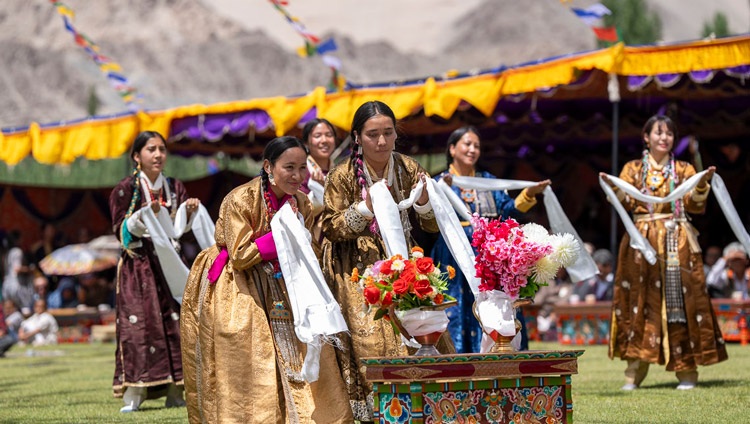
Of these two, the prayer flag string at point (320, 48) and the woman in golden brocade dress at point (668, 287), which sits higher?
the prayer flag string at point (320, 48)

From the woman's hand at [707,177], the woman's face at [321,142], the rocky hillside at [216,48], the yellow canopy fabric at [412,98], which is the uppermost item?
the rocky hillside at [216,48]

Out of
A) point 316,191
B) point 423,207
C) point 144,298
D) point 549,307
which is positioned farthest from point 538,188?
point 549,307

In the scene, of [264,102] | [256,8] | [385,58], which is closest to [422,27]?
[385,58]

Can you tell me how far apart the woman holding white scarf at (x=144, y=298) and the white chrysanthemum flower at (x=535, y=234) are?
3.07 m

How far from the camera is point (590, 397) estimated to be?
7246mm

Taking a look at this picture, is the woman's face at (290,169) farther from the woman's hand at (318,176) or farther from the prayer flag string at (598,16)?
the prayer flag string at (598,16)

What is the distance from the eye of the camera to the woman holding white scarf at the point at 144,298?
7.27 metres

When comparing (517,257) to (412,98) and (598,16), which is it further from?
(412,98)

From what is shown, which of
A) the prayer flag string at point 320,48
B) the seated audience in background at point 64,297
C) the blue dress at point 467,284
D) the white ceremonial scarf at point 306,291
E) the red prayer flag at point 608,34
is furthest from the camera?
the seated audience in background at point 64,297

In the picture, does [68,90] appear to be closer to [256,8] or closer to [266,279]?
[256,8]

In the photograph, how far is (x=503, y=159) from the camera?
18531mm

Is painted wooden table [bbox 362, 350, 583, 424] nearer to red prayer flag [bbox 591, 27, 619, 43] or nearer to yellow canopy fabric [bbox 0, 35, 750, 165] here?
yellow canopy fabric [bbox 0, 35, 750, 165]

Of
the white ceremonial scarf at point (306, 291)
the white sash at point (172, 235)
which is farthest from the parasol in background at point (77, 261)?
the white ceremonial scarf at point (306, 291)

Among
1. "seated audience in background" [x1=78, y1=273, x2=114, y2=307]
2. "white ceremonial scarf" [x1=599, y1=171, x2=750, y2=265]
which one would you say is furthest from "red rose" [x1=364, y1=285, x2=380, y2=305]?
"seated audience in background" [x1=78, y1=273, x2=114, y2=307]
